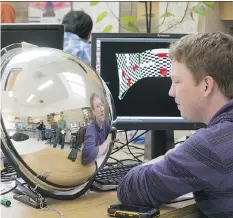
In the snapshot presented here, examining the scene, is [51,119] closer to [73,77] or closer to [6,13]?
[73,77]

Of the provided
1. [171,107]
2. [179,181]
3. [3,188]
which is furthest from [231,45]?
[3,188]

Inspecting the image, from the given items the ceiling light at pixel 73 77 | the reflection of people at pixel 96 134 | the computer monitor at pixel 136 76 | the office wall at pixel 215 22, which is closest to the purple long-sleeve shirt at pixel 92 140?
the reflection of people at pixel 96 134

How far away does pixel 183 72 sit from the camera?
119 centimetres

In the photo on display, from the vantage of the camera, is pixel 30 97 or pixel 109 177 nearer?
pixel 30 97

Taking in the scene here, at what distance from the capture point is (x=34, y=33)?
1795 millimetres

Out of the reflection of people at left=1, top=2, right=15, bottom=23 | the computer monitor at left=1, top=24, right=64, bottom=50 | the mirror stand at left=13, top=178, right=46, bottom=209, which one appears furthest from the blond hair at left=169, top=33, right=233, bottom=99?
the reflection of people at left=1, top=2, right=15, bottom=23

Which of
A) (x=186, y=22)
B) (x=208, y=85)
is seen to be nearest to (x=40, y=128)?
(x=208, y=85)

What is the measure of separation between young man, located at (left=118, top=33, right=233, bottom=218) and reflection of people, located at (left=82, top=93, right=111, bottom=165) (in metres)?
0.11

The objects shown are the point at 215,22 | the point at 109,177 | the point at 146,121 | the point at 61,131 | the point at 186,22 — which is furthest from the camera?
the point at 186,22

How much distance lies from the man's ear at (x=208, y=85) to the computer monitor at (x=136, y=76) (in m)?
0.48

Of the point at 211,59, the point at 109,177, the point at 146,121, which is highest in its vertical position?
the point at 211,59

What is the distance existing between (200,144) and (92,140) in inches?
11.5

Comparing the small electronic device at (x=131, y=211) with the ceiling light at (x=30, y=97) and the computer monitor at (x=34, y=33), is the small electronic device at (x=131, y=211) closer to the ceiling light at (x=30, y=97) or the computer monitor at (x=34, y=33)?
the ceiling light at (x=30, y=97)

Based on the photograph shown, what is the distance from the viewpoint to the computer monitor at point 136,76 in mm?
1639
